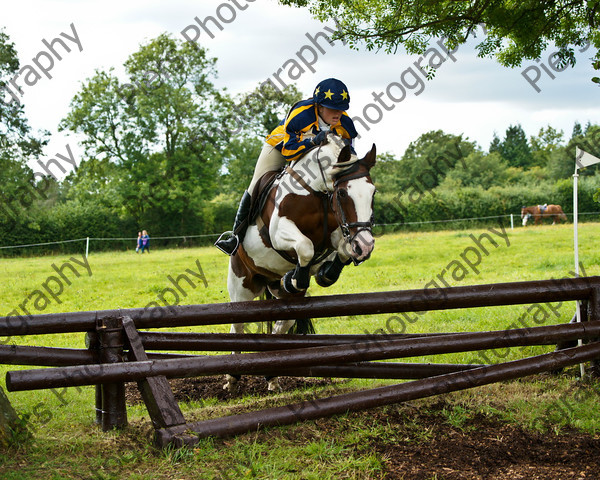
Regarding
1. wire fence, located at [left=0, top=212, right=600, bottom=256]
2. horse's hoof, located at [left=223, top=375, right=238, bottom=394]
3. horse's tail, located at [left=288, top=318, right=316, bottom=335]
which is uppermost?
wire fence, located at [left=0, top=212, right=600, bottom=256]

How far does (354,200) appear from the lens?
12.3 ft

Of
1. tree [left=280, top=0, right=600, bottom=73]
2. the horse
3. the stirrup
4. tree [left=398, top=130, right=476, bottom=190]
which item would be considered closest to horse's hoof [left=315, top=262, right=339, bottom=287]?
the horse

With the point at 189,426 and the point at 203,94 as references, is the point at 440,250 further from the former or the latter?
the point at 203,94

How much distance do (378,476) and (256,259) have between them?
88.2 inches

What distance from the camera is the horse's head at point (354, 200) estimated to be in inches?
143

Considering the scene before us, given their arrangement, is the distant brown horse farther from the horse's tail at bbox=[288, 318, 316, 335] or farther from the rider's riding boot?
the rider's riding boot

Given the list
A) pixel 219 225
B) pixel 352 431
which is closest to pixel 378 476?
pixel 352 431

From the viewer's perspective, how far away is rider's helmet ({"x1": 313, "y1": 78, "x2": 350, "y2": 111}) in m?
4.31

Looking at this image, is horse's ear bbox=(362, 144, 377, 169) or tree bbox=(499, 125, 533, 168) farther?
tree bbox=(499, 125, 533, 168)

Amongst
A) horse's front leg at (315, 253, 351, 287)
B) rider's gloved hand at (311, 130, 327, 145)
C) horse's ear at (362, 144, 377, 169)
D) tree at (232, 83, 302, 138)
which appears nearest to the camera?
horse's ear at (362, 144, 377, 169)

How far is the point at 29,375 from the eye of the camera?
3141 mm

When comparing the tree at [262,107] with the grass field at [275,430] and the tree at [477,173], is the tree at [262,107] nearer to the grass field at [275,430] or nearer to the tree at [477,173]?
the tree at [477,173]

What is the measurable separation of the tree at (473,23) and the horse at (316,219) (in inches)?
133

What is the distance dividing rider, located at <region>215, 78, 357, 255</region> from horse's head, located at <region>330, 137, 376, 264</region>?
46 cm
